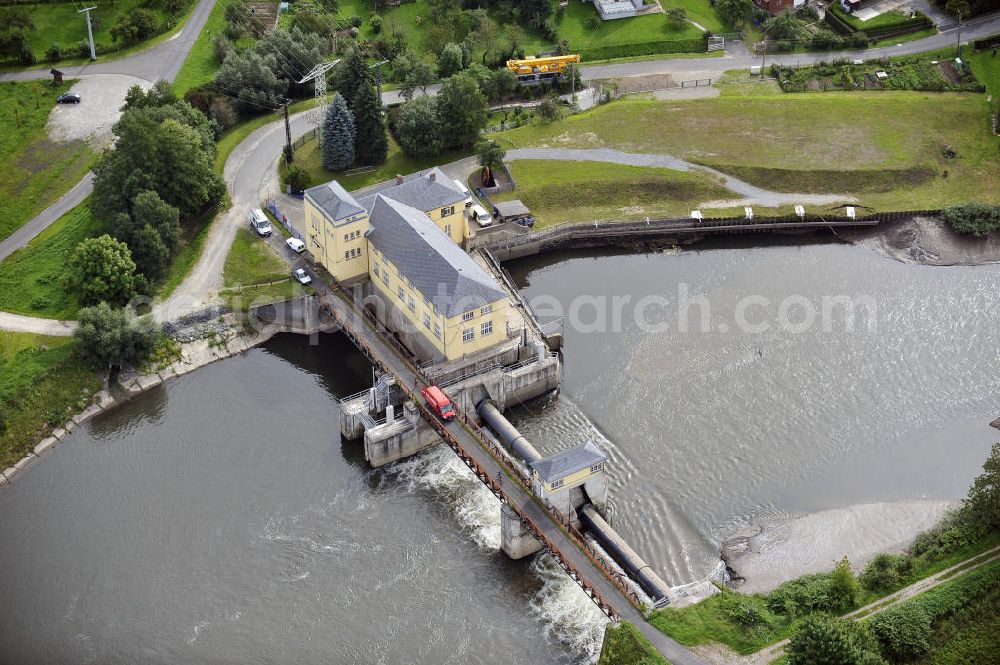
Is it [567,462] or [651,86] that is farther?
[651,86]

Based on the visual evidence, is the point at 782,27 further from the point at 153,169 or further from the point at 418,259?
the point at 153,169

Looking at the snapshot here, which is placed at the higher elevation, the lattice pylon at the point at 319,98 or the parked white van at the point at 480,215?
the lattice pylon at the point at 319,98

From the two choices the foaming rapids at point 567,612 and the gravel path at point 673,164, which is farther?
the gravel path at point 673,164

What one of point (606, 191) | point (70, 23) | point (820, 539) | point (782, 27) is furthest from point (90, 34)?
point (820, 539)

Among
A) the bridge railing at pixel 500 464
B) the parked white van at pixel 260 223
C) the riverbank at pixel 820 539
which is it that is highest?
the parked white van at pixel 260 223

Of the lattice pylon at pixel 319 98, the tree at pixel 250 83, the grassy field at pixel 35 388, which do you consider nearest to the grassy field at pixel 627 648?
the grassy field at pixel 35 388

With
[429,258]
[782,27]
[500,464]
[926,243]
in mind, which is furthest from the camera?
[782,27]

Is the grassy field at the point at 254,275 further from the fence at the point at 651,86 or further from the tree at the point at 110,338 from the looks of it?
the fence at the point at 651,86
